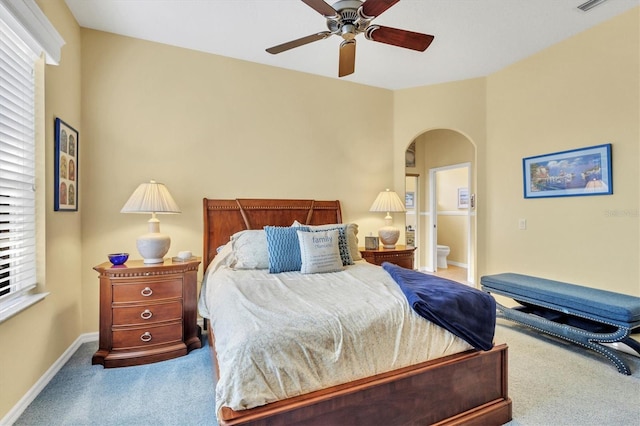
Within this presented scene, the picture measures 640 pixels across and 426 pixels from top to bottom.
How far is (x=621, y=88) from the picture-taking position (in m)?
2.76

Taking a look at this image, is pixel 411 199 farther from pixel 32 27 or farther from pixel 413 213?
pixel 32 27

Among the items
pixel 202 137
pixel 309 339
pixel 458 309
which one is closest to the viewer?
pixel 309 339

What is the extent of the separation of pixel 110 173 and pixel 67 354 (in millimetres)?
1631

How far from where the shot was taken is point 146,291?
256cm

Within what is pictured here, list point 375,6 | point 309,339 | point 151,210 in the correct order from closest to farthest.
→ point 309,339
point 375,6
point 151,210

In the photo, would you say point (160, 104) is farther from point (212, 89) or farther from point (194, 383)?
point (194, 383)

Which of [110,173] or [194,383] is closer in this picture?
[194,383]

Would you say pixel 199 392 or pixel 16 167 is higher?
pixel 16 167

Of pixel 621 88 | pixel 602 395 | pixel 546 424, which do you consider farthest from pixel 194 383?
pixel 621 88

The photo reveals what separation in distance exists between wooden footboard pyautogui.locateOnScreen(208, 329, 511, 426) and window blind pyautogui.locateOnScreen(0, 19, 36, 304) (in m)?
1.75

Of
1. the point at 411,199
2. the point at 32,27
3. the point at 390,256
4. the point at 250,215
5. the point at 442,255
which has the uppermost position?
the point at 32,27

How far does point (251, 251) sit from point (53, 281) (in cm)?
152

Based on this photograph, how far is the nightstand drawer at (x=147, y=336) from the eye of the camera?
8.23 feet

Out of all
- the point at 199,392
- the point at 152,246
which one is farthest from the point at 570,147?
the point at 152,246
